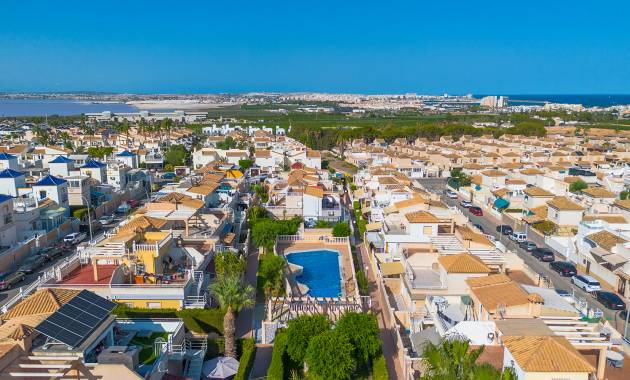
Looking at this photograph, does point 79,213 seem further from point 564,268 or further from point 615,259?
point 615,259

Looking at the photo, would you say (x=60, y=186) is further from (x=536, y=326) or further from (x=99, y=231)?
(x=536, y=326)

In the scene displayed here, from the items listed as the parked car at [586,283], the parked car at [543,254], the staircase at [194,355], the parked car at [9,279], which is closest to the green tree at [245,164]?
the parked car at [9,279]

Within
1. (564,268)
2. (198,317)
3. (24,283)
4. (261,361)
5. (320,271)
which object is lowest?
(24,283)

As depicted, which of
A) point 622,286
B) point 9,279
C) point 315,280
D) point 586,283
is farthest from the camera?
point 315,280

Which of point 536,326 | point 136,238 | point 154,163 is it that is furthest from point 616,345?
→ point 154,163

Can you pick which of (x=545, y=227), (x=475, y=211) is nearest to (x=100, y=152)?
(x=475, y=211)

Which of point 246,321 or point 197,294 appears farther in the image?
point 246,321
